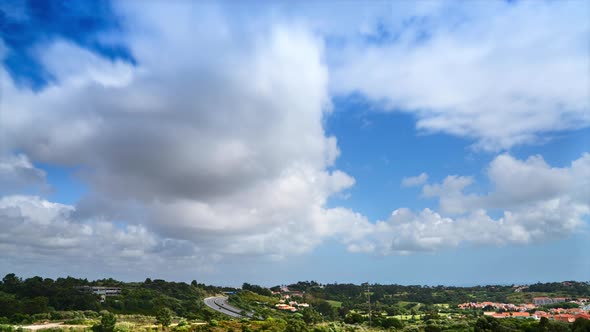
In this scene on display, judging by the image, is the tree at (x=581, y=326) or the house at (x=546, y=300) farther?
the house at (x=546, y=300)

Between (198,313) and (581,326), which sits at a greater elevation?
(581,326)

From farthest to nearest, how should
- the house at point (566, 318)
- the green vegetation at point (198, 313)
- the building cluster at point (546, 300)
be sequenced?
1. the building cluster at point (546, 300)
2. the house at point (566, 318)
3. the green vegetation at point (198, 313)

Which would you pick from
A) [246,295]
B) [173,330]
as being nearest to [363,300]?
[246,295]

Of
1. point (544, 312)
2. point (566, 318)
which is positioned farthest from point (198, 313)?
point (544, 312)

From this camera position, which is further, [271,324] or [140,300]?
[140,300]

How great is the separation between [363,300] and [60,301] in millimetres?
99099

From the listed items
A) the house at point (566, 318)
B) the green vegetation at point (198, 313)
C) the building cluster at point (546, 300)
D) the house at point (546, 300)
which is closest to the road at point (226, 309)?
the green vegetation at point (198, 313)

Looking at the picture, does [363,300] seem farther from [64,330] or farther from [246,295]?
[64,330]

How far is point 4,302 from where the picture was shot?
73.4 m

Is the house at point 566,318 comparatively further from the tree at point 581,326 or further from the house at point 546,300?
the house at point 546,300

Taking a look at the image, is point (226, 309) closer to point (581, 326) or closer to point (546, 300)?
point (581, 326)

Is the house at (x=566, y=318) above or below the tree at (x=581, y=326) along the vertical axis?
below

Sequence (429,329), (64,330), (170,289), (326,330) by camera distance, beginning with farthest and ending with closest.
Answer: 1. (170,289)
2. (429,329)
3. (326,330)
4. (64,330)

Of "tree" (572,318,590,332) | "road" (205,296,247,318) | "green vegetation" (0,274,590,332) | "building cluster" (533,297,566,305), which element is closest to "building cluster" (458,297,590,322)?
"building cluster" (533,297,566,305)
